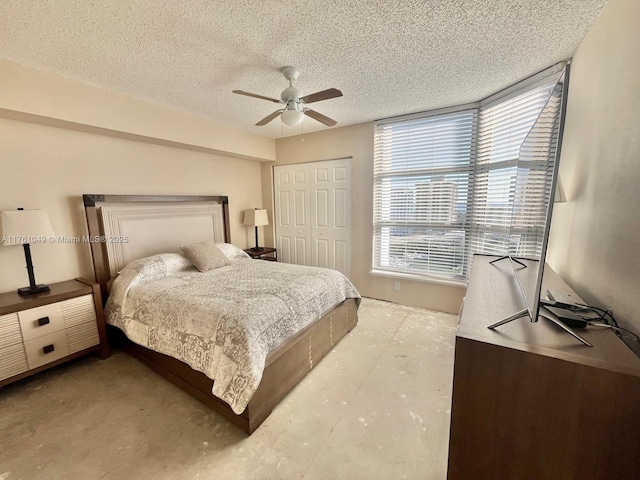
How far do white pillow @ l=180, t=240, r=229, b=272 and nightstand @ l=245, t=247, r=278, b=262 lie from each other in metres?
0.92

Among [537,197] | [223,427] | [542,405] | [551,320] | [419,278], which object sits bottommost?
[223,427]

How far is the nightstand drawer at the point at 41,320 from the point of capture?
6.51ft

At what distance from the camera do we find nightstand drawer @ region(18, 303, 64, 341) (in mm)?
1983

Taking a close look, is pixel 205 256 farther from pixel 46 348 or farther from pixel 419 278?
pixel 419 278

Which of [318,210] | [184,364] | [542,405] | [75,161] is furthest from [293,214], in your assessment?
[542,405]

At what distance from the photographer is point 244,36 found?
5.63ft

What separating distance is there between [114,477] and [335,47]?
2.93 metres

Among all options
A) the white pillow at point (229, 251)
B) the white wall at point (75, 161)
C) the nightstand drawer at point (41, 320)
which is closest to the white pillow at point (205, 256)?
the white pillow at point (229, 251)

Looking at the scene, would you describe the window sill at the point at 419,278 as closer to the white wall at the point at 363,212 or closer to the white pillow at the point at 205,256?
the white wall at the point at 363,212

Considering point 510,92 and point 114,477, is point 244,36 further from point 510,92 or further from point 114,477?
point 114,477

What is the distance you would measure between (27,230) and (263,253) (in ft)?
8.24

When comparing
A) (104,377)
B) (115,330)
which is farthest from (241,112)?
(104,377)

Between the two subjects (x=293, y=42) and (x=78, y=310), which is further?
(x=78, y=310)

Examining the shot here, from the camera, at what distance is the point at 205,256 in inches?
116
